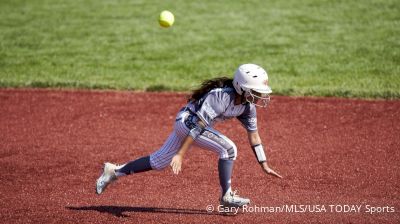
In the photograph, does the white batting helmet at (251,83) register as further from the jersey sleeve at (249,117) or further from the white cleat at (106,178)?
the white cleat at (106,178)

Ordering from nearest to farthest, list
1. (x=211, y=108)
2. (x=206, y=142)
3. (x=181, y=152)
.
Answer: (x=181, y=152) < (x=211, y=108) < (x=206, y=142)

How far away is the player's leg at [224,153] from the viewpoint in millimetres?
6723

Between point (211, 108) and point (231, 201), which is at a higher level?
point (211, 108)

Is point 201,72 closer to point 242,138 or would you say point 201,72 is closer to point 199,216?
point 242,138

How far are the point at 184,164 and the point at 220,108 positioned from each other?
255 centimetres

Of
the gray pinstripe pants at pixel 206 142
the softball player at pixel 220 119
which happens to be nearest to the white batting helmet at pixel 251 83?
the softball player at pixel 220 119

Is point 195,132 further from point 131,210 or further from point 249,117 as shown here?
point 131,210

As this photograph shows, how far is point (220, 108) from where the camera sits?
21.5 feet

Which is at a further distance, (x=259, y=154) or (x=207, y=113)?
(x=259, y=154)

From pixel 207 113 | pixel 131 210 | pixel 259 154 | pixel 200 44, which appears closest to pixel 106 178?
pixel 131 210

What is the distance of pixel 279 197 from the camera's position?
24.6 ft

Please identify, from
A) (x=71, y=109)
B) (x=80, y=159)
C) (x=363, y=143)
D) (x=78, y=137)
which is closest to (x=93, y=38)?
(x=71, y=109)

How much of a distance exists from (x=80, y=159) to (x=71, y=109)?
2763 millimetres

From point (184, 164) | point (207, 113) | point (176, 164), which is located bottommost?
point (184, 164)
